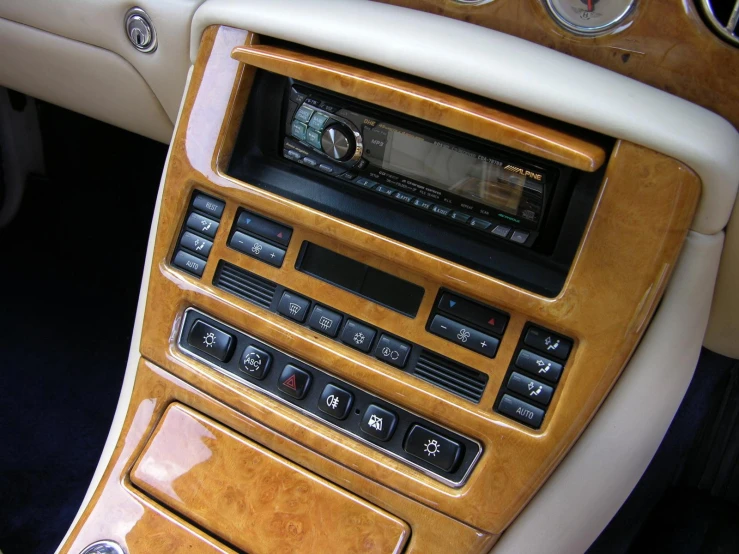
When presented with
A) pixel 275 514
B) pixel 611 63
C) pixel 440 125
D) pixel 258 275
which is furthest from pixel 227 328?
pixel 611 63

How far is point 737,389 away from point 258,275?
40.4 inches

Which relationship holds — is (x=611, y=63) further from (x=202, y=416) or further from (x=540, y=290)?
(x=202, y=416)

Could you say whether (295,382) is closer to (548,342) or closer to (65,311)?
(548,342)

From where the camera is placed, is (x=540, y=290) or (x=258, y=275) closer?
(x=540, y=290)

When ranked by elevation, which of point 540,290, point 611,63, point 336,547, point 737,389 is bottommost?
point 336,547

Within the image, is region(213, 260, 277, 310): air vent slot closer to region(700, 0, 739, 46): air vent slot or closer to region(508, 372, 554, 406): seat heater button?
region(508, 372, 554, 406): seat heater button

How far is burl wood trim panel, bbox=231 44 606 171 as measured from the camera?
70cm

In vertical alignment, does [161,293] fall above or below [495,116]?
below

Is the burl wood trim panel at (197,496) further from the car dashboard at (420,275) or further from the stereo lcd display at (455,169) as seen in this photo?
the stereo lcd display at (455,169)

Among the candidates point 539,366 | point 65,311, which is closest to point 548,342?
point 539,366

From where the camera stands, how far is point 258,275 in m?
0.89

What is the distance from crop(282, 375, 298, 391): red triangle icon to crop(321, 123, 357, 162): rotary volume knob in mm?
270

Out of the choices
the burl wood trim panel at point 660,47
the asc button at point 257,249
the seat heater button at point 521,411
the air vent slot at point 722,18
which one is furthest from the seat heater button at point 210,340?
the air vent slot at point 722,18

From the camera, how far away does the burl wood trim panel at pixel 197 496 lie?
0.83m
